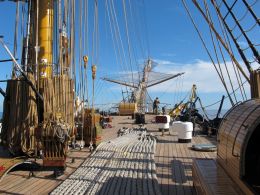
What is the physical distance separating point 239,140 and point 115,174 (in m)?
3.63

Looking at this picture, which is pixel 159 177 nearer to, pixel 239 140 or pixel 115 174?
pixel 115 174

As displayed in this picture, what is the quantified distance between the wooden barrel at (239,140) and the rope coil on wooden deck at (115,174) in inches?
57.3

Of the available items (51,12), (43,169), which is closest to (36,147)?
(43,169)

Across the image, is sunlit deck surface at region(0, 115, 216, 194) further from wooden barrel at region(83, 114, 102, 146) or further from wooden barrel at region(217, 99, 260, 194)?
wooden barrel at region(217, 99, 260, 194)

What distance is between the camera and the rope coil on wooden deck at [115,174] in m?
6.48

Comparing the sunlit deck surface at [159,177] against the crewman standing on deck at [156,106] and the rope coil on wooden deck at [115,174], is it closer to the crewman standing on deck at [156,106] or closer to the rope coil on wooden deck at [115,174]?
the rope coil on wooden deck at [115,174]

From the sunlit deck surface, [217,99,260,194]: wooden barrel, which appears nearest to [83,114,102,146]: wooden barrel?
the sunlit deck surface

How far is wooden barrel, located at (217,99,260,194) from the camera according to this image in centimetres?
429

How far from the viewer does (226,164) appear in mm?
5242

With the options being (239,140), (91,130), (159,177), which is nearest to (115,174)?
(159,177)

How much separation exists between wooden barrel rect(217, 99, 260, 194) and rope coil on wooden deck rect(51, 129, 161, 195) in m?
1.45

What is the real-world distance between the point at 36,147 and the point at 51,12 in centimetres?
421

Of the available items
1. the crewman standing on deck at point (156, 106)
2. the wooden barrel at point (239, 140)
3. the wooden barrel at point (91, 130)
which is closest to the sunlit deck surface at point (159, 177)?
the wooden barrel at point (91, 130)

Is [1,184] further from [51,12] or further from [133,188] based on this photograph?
[51,12]
